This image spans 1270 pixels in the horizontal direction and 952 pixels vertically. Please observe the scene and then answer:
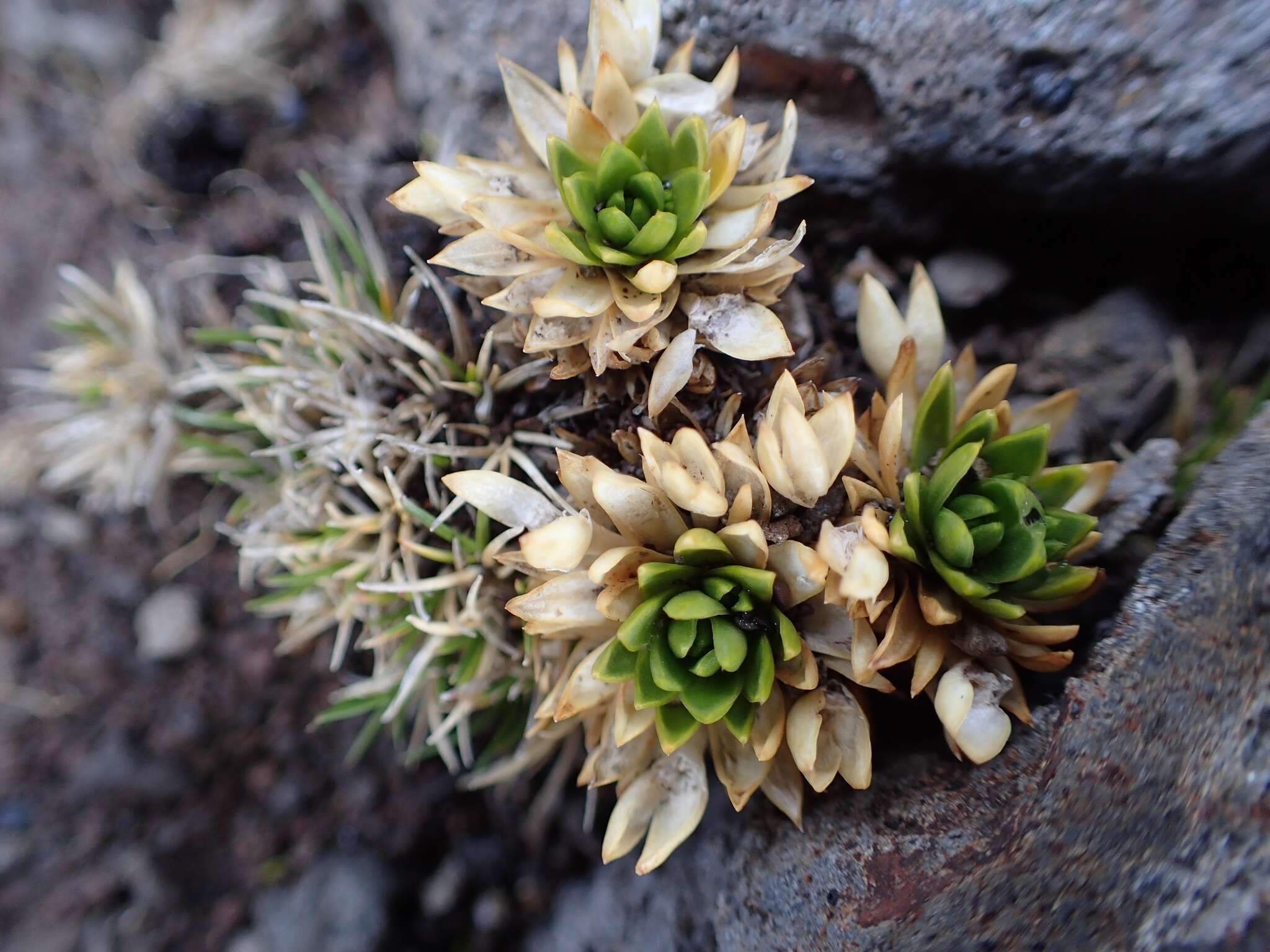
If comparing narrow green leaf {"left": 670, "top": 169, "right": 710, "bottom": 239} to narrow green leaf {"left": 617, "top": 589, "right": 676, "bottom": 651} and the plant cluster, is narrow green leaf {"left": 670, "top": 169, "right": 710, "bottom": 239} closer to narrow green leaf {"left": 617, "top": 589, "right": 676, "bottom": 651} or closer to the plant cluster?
the plant cluster

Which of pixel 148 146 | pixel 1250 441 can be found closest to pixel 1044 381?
pixel 1250 441

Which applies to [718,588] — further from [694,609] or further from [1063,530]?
[1063,530]

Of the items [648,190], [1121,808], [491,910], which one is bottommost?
[491,910]

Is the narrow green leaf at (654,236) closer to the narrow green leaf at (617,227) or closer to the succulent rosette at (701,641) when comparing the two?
the narrow green leaf at (617,227)

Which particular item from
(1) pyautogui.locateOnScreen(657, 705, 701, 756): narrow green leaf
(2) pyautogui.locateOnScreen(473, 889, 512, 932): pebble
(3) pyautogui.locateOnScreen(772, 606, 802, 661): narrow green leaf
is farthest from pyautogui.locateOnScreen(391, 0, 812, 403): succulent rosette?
(2) pyautogui.locateOnScreen(473, 889, 512, 932): pebble

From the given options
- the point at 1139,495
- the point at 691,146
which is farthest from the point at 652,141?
the point at 1139,495
